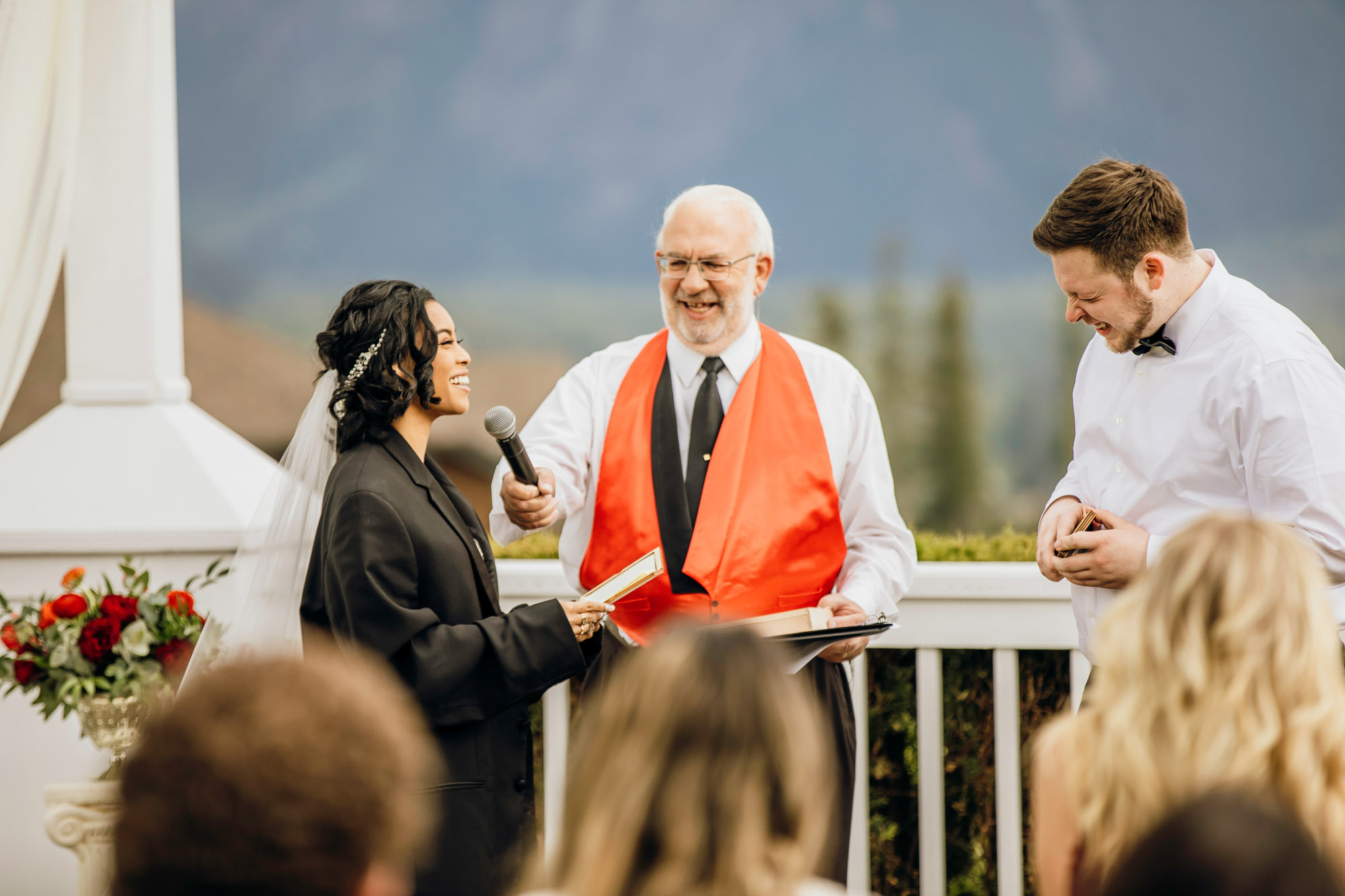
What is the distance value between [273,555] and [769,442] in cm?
116

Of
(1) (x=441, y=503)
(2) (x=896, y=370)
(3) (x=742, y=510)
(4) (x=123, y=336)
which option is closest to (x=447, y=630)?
(1) (x=441, y=503)

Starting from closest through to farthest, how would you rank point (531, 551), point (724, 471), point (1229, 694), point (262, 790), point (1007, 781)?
point (262, 790) < point (1229, 694) < point (724, 471) < point (1007, 781) < point (531, 551)

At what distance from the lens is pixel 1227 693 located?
1.22 meters

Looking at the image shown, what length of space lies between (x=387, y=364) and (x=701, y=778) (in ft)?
4.77

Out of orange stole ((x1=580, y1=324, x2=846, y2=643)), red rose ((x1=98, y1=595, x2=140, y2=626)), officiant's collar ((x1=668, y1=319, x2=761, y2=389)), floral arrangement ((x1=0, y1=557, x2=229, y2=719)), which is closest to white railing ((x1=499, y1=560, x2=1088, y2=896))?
orange stole ((x1=580, y1=324, x2=846, y2=643))

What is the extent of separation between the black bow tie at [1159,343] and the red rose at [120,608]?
7.60 ft

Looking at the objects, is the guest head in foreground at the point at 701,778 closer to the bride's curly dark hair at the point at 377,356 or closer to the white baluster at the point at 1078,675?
the bride's curly dark hair at the point at 377,356

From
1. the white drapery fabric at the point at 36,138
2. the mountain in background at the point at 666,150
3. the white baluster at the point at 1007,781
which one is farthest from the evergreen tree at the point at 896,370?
the white drapery fabric at the point at 36,138

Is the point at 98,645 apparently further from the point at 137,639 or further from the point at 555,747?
the point at 555,747

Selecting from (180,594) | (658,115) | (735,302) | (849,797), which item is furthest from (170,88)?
(658,115)

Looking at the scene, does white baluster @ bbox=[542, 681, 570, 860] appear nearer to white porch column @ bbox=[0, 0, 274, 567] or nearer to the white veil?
the white veil

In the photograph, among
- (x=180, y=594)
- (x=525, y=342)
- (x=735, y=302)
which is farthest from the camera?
(x=525, y=342)

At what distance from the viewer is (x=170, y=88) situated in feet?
10.8

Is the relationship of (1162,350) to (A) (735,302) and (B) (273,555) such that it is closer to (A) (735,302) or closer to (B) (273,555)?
(A) (735,302)
